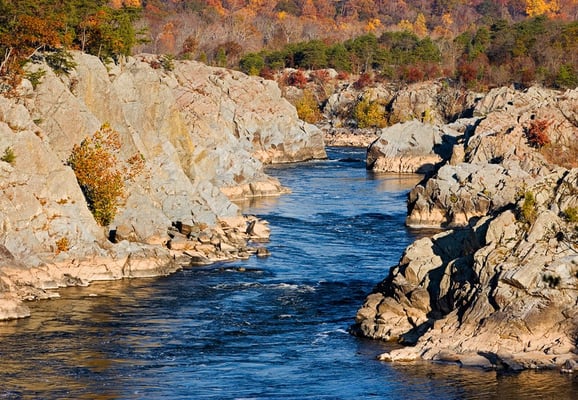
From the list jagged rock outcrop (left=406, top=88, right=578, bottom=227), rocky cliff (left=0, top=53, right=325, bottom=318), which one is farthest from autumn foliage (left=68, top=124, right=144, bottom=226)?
jagged rock outcrop (left=406, top=88, right=578, bottom=227)

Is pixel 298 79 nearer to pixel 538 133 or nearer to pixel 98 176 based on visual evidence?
pixel 538 133

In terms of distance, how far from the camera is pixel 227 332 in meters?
52.3

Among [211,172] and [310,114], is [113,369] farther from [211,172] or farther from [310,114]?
[310,114]

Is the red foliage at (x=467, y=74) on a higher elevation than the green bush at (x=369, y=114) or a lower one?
higher

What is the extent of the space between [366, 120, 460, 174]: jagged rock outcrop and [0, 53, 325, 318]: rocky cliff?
1038 inches

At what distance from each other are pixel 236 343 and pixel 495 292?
11.9 m

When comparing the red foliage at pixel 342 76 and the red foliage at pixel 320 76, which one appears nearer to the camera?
the red foliage at pixel 320 76

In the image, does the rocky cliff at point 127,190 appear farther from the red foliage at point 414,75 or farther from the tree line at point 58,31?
the red foliage at point 414,75

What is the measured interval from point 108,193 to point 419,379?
97.4 feet

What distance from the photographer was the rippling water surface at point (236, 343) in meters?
42.7

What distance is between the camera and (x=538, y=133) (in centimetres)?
9506

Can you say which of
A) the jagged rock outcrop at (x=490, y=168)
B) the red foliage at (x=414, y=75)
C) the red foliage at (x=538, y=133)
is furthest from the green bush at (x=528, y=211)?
the red foliage at (x=414, y=75)

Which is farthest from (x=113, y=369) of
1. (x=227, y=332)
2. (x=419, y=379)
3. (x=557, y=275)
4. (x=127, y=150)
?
(x=127, y=150)

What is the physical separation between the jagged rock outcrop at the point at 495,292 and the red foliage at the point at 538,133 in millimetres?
44492
